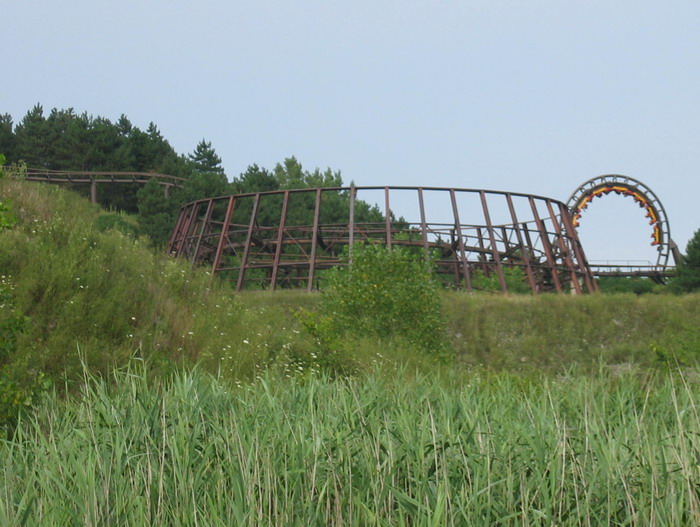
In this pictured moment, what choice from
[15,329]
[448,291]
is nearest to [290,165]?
[448,291]

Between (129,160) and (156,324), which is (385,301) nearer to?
(156,324)

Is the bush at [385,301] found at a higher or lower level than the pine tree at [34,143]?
lower

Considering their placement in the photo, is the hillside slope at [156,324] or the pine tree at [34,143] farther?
the pine tree at [34,143]

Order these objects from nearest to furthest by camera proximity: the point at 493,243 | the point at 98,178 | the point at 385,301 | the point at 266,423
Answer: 1. the point at 266,423
2. the point at 385,301
3. the point at 493,243
4. the point at 98,178

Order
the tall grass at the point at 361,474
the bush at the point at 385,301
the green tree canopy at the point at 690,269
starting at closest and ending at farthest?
the tall grass at the point at 361,474, the bush at the point at 385,301, the green tree canopy at the point at 690,269

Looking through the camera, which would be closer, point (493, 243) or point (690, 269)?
point (493, 243)

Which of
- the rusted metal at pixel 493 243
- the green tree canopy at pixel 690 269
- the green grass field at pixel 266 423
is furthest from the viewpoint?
the green tree canopy at pixel 690 269

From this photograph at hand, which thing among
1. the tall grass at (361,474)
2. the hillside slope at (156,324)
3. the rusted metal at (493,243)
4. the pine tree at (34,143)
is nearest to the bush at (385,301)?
the hillside slope at (156,324)

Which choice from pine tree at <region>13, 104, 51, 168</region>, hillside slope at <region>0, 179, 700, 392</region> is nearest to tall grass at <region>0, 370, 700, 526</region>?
hillside slope at <region>0, 179, 700, 392</region>

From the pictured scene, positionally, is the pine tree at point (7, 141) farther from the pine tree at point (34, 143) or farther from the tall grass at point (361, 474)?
the tall grass at point (361, 474)

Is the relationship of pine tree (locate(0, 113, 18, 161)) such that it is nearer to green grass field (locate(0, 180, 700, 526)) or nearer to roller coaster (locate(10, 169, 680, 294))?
roller coaster (locate(10, 169, 680, 294))

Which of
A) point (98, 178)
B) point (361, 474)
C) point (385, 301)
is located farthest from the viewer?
point (98, 178)

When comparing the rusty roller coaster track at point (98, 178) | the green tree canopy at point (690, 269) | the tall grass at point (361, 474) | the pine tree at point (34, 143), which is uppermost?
the pine tree at point (34, 143)

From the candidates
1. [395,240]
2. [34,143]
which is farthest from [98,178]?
[395,240]
